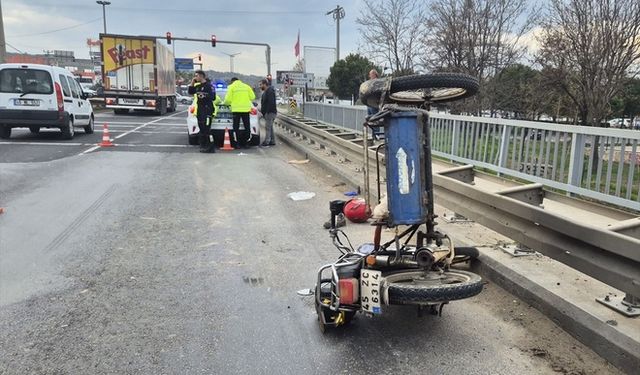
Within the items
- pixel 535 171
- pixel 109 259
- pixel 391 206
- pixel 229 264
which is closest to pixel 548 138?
pixel 535 171

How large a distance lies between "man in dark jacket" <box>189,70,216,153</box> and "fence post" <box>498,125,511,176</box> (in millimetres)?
8032

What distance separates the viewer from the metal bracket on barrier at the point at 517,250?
4496mm

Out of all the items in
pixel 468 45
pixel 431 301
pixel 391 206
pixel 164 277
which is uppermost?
pixel 468 45

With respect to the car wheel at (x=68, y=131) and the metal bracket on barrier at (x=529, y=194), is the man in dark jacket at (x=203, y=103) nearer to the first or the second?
the car wheel at (x=68, y=131)

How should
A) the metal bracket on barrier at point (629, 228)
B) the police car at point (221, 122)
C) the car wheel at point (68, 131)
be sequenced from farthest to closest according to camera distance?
1. the car wheel at point (68, 131)
2. the police car at point (221, 122)
3. the metal bracket on barrier at point (629, 228)

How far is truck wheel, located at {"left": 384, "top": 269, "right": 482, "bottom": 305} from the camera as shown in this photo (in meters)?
3.03

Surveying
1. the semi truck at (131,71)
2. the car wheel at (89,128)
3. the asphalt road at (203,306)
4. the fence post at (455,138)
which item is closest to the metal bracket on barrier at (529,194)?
the asphalt road at (203,306)

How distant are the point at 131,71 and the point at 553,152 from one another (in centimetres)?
2460

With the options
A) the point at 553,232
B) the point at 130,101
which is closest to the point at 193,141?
the point at 553,232

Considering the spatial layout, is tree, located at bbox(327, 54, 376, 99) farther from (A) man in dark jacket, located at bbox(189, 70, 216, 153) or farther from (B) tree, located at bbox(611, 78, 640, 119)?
(A) man in dark jacket, located at bbox(189, 70, 216, 153)

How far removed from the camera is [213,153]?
43.2 feet

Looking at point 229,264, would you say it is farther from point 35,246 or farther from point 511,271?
point 511,271

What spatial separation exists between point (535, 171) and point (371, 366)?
13.9 ft

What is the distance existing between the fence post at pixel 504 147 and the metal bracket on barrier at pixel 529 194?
197 centimetres
